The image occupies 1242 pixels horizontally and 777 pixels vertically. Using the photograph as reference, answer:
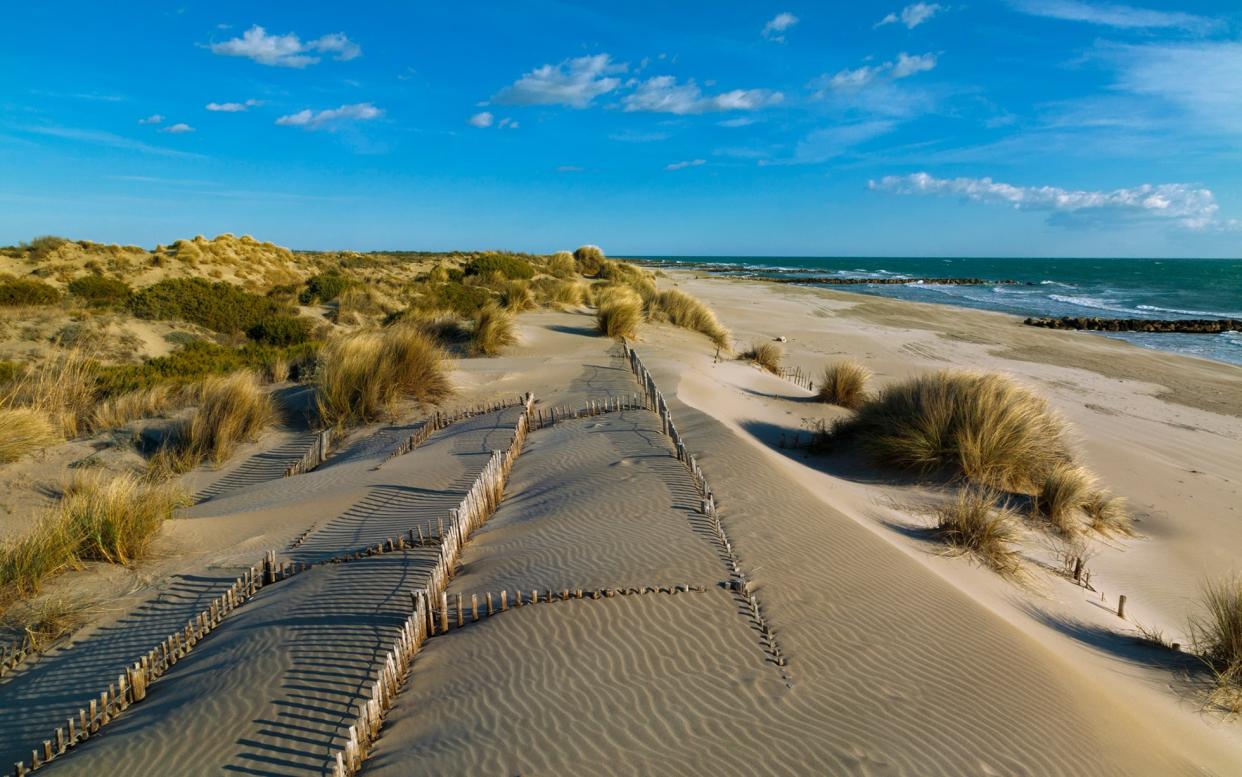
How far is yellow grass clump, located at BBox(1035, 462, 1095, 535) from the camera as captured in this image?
7.33m

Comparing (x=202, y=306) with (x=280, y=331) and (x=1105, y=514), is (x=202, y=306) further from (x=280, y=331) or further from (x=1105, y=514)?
(x=1105, y=514)

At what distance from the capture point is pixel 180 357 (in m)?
12.7

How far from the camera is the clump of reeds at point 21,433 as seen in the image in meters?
7.81

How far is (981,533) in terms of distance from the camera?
6.34 meters

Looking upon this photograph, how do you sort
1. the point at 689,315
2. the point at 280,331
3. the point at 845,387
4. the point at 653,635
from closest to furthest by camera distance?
the point at 653,635 < the point at 845,387 < the point at 280,331 < the point at 689,315

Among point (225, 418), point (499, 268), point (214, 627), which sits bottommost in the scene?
point (214, 627)

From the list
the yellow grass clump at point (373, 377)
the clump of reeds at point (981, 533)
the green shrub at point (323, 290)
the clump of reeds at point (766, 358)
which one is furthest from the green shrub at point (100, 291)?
the clump of reeds at point (981, 533)

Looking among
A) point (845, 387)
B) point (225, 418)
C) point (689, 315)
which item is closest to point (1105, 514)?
point (845, 387)

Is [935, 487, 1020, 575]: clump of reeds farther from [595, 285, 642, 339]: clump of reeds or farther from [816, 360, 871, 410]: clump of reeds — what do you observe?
[595, 285, 642, 339]: clump of reeds

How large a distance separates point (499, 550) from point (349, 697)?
192 centimetres

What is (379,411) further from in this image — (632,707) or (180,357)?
(632,707)

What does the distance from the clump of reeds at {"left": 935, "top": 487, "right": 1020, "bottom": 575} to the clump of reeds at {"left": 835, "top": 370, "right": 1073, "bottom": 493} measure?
1292 millimetres

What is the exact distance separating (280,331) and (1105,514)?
16.9 metres

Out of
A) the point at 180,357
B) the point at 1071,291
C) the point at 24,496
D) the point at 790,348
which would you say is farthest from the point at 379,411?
the point at 1071,291
